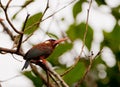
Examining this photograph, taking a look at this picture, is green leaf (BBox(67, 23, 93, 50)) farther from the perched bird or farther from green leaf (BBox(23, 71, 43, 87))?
the perched bird

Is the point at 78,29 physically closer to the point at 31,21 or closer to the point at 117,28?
the point at 117,28

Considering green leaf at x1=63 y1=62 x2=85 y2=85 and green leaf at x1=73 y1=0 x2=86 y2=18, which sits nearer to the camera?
green leaf at x1=63 y1=62 x2=85 y2=85

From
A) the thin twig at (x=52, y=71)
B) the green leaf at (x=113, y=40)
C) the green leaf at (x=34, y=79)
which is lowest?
the green leaf at (x=113, y=40)

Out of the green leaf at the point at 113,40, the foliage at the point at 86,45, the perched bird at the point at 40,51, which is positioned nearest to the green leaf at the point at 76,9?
the foliage at the point at 86,45

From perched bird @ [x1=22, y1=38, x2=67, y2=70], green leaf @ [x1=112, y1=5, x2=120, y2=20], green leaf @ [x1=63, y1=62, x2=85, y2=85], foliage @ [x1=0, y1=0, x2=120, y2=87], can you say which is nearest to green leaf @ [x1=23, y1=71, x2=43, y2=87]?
foliage @ [x1=0, y1=0, x2=120, y2=87]

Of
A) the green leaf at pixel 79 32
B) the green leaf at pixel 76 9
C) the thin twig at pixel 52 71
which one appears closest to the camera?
the thin twig at pixel 52 71

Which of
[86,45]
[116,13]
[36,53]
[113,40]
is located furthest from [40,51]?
[116,13]

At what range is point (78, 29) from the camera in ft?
10.3

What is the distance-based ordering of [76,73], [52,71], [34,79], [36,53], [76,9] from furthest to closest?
[76,9] < [34,79] < [76,73] < [36,53] < [52,71]

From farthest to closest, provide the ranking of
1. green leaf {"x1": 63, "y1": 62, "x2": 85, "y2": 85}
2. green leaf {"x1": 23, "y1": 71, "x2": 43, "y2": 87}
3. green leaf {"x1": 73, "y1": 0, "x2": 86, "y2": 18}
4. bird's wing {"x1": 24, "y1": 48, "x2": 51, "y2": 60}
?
1. green leaf {"x1": 73, "y1": 0, "x2": 86, "y2": 18}
2. green leaf {"x1": 23, "y1": 71, "x2": 43, "y2": 87}
3. green leaf {"x1": 63, "y1": 62, "x2": 85, "y2": 85}
4. bird's wing {"x1": 24, "y1": 48, "x2": 51, "y2": 60}

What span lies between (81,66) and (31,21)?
0.37m

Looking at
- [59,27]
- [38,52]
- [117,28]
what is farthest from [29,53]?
[117,28]

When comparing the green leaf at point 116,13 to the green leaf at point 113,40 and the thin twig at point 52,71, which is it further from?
the thin twig at point 52,71

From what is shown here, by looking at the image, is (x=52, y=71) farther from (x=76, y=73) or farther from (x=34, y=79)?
(x=34, y=79)
